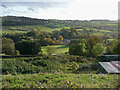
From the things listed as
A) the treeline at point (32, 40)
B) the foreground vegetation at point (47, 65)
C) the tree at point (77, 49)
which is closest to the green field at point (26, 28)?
the treeline at point (32, 40)

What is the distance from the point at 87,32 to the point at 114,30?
208 centimetres

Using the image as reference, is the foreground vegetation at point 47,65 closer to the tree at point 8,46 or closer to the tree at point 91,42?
the tree at point 8,46

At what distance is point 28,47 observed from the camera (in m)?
4.27

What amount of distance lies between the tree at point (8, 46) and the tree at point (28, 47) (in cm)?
20

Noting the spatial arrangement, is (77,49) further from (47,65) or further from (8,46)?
(8,46)

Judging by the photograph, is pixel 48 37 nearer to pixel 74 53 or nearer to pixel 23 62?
pixel 23 62

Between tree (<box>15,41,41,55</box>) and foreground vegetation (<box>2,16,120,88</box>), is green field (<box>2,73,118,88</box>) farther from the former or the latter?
tree (<box>15,41,41,55</box>)

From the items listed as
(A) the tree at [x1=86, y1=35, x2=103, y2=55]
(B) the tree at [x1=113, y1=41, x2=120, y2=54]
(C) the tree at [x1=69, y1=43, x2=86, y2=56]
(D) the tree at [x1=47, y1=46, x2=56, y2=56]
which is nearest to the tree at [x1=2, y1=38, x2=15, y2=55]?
(D) the tree at [x1=47, y1=46, x2=56, y2=56]

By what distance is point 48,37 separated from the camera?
4.27 meters

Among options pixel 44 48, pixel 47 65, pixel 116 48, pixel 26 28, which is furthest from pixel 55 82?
pixel 116 48

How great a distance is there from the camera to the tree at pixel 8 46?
3.95 meters

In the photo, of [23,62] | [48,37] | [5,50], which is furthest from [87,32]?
[5,50]

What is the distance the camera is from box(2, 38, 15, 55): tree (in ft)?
12.9

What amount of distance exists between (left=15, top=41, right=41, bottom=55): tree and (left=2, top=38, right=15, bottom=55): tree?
0.67 feet
